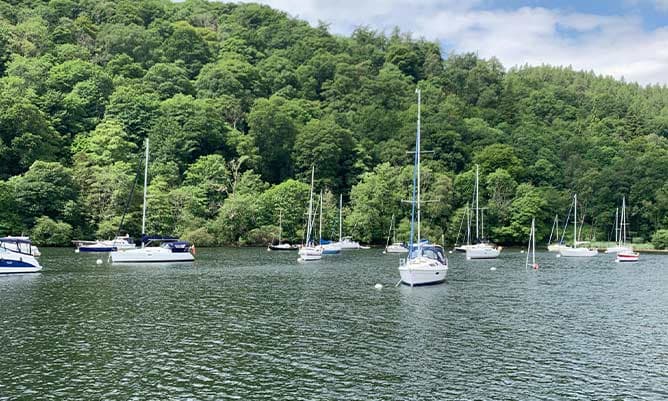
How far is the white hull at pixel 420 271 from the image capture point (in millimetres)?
52625

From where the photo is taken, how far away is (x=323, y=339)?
32.0 metres

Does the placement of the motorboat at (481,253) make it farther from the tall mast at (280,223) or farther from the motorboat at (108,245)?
the motorboat at (108,245)

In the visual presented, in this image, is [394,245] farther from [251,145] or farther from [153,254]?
[251,145]

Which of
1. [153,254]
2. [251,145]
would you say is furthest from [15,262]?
[251,145]

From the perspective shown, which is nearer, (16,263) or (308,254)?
(16,263)

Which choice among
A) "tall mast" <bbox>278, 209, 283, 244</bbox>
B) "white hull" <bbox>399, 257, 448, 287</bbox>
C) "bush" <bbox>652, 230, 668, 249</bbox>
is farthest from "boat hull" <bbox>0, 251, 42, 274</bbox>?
"bush" <bbox>652, 230, 668, 249</bbox>

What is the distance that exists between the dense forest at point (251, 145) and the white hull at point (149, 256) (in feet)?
60.3

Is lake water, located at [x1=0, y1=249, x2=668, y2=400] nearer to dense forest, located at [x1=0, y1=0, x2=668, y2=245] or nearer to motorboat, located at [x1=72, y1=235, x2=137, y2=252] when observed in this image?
motorboat, located at [x1=72, y1=235, x2=137, y2=252]

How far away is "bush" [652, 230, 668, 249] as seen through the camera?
12662cm

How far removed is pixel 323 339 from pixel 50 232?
78.8 m

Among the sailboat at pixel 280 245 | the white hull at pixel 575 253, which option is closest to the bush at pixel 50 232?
the sailboat at pixel 280 245

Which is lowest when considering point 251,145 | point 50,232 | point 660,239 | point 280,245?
point 280,245

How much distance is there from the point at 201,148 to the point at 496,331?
4416 inches

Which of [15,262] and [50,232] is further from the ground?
[50,232]
